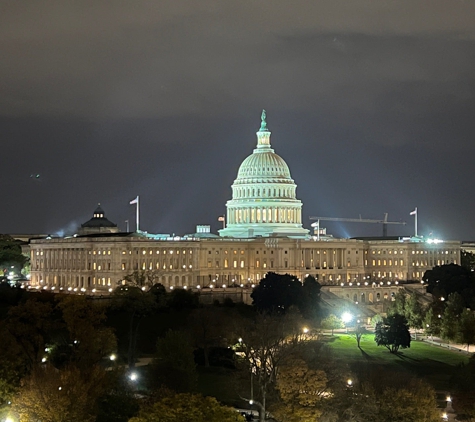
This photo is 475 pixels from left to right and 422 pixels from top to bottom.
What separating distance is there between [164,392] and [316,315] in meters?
67.8

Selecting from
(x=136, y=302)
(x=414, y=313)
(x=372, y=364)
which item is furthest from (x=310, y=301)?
(x=372, y=364)

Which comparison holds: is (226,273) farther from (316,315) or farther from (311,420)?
(311,420)

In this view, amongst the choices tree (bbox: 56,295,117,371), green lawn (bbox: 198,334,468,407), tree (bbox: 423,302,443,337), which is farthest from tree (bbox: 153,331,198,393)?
tree (bbox: 423,302,443,337)

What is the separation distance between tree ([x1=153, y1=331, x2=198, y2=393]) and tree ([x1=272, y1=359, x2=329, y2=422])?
31.5ft

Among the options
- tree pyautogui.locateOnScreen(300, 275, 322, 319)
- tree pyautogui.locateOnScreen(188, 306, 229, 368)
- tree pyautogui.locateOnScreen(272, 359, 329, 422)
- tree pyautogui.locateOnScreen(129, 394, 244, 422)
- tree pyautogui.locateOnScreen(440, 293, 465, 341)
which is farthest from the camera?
tree pyautogui.locateOnScreen(300, 275, 322, 319)

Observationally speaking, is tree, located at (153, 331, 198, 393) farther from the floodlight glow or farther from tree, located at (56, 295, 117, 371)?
the floodlight glow

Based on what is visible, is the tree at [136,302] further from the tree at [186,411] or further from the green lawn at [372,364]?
the tree at [186,411]

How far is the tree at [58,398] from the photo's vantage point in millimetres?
89062

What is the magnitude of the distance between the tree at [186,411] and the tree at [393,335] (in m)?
50.5

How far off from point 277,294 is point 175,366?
180 feet

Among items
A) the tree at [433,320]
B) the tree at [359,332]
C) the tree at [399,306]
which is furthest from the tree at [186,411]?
the tree at [399,306]

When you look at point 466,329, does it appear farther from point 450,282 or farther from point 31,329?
point 31,329

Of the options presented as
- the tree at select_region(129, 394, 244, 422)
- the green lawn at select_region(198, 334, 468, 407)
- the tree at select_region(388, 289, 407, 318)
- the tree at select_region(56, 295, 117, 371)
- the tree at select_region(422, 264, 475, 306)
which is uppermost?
the tree at select_region(422, 264, 475, 306)

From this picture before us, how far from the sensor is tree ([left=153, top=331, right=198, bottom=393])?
10588 cm
